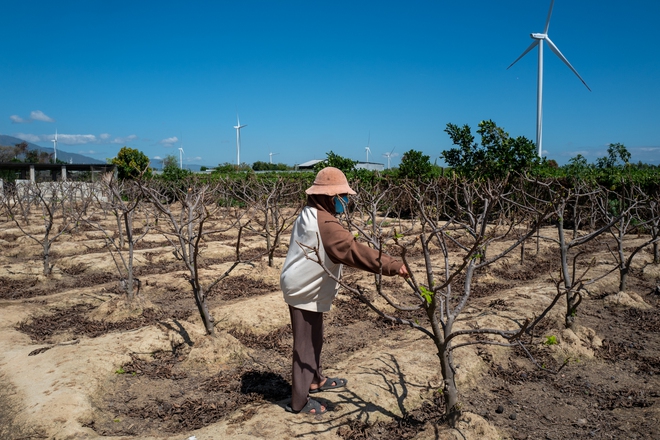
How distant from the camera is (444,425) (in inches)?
132

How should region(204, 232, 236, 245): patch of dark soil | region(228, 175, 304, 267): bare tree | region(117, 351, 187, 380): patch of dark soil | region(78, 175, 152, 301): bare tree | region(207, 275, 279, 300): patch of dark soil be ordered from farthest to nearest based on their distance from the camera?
region(204, 232, 236, 245): patch of dark soil, region(207, 275, 279, 300): patch of dark soil, region(228, 175, 304, 267): bare tree, region(78, 175, 152, 301): bare tree, region(117, 351, 187, 380): patch of dark soil

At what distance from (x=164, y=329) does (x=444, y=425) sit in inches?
130

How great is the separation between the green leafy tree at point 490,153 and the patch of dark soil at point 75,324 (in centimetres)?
1140

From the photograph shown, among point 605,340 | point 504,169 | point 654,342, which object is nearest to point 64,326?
point 605,340

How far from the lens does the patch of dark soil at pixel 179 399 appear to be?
376 centimetres

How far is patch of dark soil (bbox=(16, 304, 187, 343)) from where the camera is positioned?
19.9 feet

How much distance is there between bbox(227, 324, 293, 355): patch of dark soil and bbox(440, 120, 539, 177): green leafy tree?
1073 cm

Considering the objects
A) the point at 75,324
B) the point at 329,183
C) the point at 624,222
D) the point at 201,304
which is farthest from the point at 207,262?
Answer: the point at 624,222

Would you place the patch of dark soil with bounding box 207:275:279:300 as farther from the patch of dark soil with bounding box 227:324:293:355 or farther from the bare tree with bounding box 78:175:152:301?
the patch of dark soil with bounding box 227:324:293:355

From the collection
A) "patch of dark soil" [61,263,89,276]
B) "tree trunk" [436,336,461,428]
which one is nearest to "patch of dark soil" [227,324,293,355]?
"tree trunk" [436,336,461,428]

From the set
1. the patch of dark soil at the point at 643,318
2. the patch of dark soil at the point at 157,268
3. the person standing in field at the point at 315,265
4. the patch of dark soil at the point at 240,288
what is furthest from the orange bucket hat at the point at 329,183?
the patch of dark soil at the point at 157,268

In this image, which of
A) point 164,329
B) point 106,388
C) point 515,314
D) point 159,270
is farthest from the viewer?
point 159,270

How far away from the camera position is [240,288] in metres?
8.26

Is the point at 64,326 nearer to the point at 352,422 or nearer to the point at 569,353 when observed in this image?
the point at 352,422
